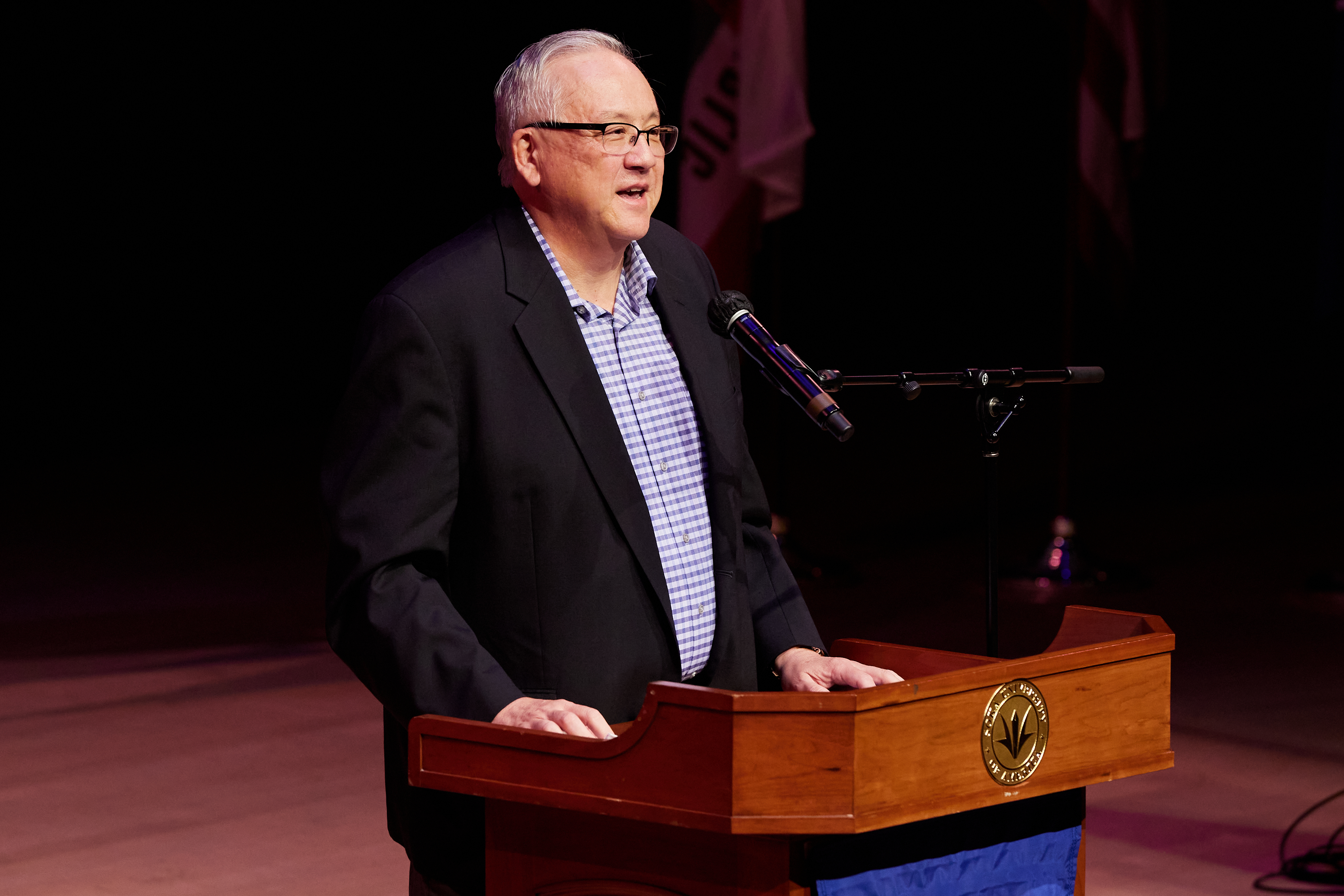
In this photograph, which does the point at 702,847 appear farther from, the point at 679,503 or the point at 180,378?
the point at 180,378

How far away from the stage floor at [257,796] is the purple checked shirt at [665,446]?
2.05m

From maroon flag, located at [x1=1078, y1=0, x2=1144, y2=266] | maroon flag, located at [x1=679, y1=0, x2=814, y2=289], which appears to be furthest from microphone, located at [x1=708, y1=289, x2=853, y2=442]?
maroon flag, located at [x1=1078, y1=0, x2=1144, y2=266]

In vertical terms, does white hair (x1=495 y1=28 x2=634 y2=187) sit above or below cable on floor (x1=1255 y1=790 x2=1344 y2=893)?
above

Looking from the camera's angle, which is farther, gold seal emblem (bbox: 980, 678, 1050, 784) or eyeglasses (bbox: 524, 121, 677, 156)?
eyeglasses (bbox: 524, 121, 677, 156)

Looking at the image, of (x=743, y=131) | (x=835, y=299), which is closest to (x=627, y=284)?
(x=743, y=131)

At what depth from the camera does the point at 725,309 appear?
7.12ft

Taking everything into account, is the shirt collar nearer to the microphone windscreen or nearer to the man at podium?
the man at podium

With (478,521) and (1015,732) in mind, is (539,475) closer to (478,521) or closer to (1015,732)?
(478,521)

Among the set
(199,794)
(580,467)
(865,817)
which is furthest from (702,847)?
(199,794)

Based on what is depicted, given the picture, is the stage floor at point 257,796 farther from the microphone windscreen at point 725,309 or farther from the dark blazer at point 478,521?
the microphone windscreen at point 725,309

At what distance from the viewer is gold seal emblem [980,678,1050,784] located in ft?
6.02

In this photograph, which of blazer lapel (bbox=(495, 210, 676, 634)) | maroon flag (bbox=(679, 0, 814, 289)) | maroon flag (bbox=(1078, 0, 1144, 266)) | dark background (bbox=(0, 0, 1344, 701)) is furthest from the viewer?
dark background (bbox=(0, 0, 1344, 701))

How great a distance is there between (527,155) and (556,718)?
0.68 metres

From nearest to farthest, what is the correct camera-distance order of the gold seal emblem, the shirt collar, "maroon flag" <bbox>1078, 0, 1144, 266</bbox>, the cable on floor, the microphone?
1. the gold seal emblem
2. the microphone
3. the shirt collar
4. the cable on floor
5. "maroon flag" <bbox>1078, 0, 1144, 266</bbox>
